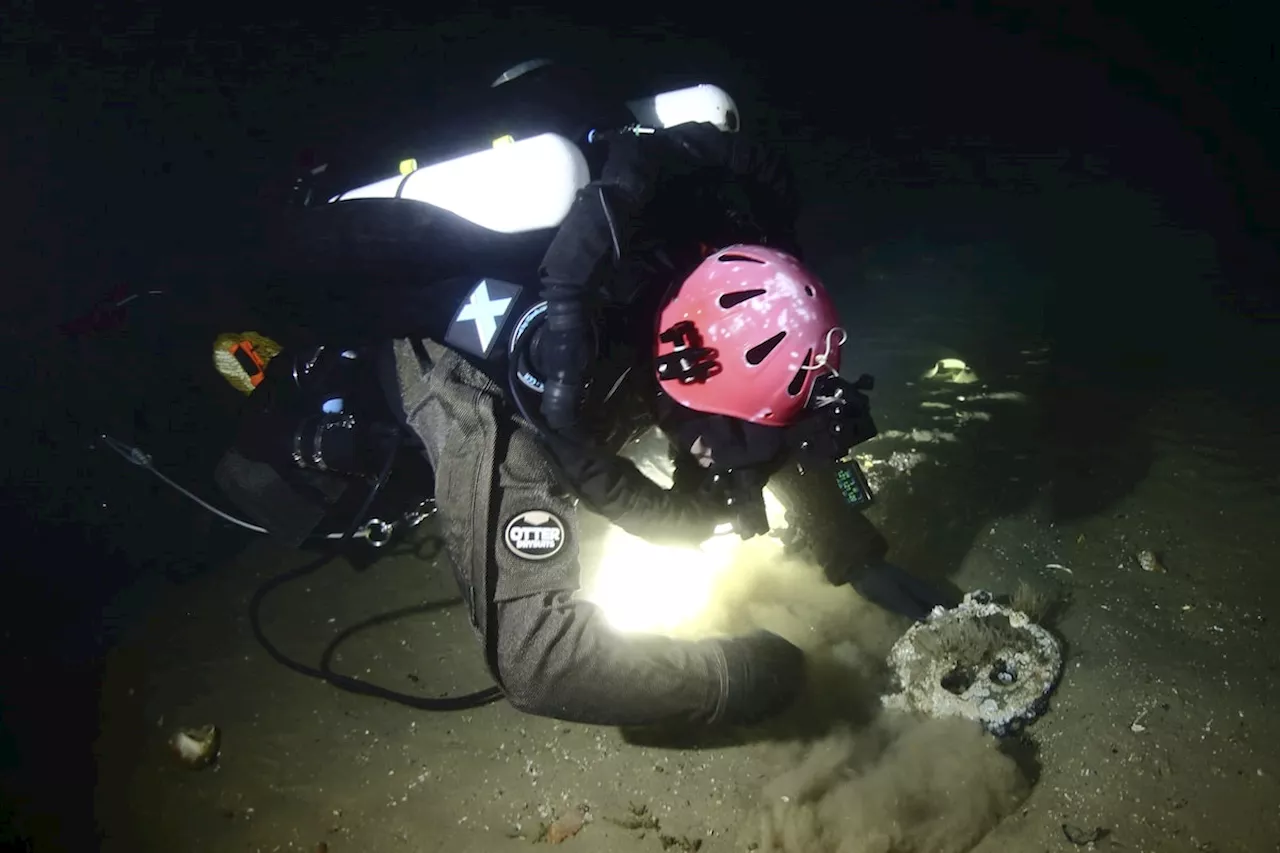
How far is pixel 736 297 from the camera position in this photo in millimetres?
2514

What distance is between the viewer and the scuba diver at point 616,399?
2.36 meters

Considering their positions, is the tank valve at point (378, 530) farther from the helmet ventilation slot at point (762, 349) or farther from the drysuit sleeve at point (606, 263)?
the helmet ventilation slot at point (762, 349)

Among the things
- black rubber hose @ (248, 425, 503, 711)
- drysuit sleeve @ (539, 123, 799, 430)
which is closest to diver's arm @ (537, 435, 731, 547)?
drysuit sleeve @ (539, 123, 799, 430)

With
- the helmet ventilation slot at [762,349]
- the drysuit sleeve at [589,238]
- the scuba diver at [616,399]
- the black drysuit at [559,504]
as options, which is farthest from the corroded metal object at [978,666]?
the drysuit sleeve at [589,238]

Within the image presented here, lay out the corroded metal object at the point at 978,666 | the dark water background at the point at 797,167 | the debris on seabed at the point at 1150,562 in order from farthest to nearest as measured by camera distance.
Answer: the dark water background at the point at 797,167, the debris on seabed at the point at 1150,562, the corroded metal object at the point at 978,666

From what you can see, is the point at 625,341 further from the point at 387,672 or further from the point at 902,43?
the point at 902,43

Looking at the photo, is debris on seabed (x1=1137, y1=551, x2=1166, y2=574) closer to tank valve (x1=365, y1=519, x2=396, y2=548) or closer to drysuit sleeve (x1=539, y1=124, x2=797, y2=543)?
drysuit sleeve (x1=539, y1=124, x2=797, y2=543)

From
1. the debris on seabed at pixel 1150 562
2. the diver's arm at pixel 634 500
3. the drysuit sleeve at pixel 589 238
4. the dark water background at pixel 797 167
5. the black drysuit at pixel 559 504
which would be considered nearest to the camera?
the drysuit sleeve at pixel 589 238

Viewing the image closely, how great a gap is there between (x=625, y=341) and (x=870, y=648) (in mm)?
1788

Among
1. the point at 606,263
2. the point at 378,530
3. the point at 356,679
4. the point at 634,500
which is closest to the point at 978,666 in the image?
the point at 634,500

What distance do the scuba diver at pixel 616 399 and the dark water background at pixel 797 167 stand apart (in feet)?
3.32

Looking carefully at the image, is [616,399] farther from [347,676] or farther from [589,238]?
[347,676]

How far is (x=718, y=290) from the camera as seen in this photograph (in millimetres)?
2537

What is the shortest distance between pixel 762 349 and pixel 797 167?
649cm
